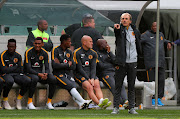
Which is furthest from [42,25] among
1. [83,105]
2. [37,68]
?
[83,105]

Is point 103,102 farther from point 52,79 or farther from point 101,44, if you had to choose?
point 101,44

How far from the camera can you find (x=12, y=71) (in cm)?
1226

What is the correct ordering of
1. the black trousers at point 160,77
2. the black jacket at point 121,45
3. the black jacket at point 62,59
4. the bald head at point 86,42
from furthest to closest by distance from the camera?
the black trousers at point 160,77, the bald head at point 86,42, the black jacket at point 62,59, the black jacket at point 121,45

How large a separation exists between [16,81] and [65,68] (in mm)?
1000

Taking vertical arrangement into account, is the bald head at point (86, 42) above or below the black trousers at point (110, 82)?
above

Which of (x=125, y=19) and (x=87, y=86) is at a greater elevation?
(x=125, y=19)

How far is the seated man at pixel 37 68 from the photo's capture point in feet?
40.2

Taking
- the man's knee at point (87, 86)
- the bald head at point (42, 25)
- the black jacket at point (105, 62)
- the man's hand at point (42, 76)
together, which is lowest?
the man's knee at point (87, 86)

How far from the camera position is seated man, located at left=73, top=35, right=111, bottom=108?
12.4 m

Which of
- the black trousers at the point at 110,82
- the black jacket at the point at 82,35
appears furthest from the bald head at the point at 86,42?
the black trousers at the point at 110,82

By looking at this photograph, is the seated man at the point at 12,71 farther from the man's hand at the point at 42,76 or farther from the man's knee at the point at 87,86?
the man's knee at the point at 87,86

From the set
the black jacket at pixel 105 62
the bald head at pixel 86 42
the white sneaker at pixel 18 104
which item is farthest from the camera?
the black jacket at pixel 105 62

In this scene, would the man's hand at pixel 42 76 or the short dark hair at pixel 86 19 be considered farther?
the short dark hair at pixel 86 19

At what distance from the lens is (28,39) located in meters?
12.9
